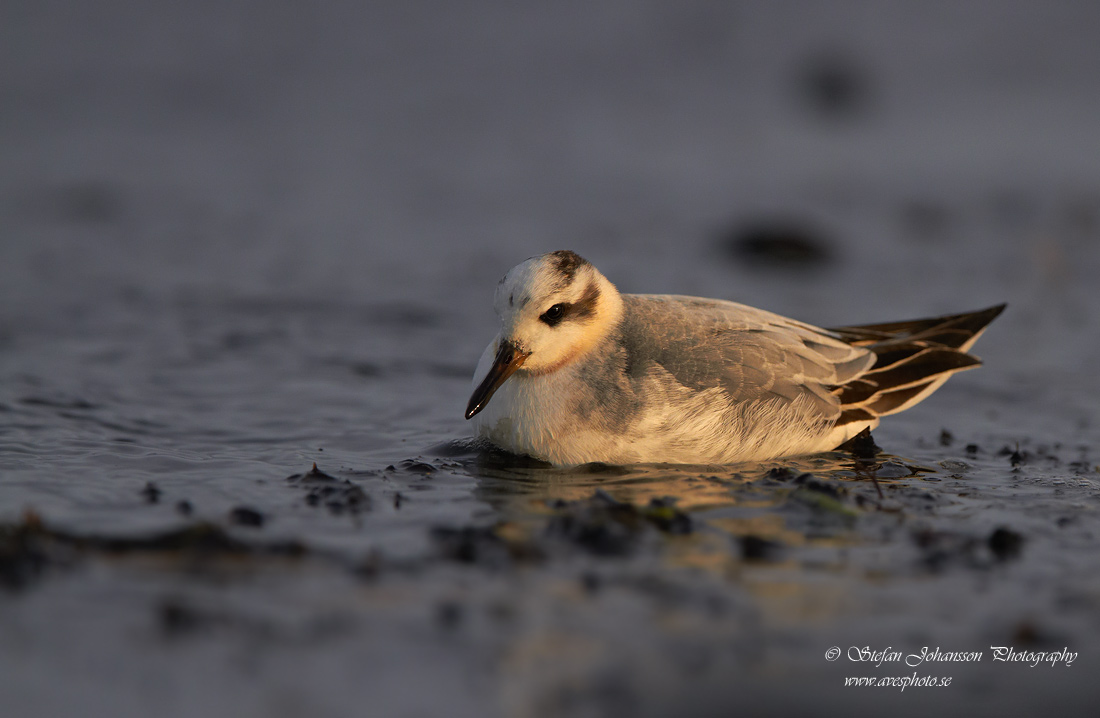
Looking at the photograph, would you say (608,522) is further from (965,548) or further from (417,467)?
(965,548)

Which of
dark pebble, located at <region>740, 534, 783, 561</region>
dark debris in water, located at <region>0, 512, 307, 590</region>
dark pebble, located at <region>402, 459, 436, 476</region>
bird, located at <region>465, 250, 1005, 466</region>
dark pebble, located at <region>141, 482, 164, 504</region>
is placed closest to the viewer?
dark debris in water, located at <region>0, 512, 307, 590</region>

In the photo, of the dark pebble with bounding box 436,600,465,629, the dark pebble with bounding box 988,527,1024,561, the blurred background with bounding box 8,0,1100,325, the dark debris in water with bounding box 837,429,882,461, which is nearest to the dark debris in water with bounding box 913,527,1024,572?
the dark pebble with bounding box 988,527,1024,561

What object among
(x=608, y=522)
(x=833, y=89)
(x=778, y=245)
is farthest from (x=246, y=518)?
(x=833, y=89)

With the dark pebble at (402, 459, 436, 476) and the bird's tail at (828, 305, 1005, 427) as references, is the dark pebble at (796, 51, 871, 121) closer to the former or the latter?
the bird's tail at (828, 305, 1005, 427)

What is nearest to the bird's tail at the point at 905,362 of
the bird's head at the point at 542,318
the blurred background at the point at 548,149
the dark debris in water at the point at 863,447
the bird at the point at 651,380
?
the bird at the point at 651,380

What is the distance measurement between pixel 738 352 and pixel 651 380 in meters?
0.70

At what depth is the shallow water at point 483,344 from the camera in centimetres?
439

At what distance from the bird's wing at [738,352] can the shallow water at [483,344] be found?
0.58m

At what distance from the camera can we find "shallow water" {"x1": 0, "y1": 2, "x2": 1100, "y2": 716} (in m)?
4.39

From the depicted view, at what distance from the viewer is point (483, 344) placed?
33.3ft

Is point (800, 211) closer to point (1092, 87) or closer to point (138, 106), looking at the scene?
point (1092, 87)

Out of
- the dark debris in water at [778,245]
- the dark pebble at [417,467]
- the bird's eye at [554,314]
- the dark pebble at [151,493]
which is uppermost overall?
the dark debris in water at [778,245]

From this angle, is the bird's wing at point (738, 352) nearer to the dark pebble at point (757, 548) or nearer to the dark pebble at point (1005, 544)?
the dark pebble at point (757, 548)

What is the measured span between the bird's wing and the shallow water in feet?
1.92
